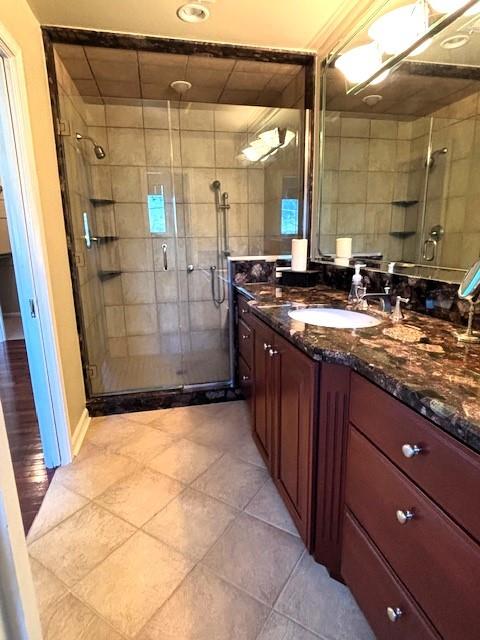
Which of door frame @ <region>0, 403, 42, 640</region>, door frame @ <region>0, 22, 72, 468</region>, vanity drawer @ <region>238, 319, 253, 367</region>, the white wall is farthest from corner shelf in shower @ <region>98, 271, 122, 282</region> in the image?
door frame @ <region>0, 403, 42, 640</region>

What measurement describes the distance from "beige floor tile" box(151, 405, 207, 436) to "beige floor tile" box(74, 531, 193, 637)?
860mm

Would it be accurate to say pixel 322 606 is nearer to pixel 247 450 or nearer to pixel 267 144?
pixel 247 450

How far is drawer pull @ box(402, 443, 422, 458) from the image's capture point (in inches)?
30.9

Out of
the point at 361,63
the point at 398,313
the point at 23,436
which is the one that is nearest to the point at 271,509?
the point at 398,313

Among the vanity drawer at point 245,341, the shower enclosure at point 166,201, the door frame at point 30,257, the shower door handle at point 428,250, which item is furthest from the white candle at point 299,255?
the door frame at point 30,257

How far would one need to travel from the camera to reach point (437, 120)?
1.49m

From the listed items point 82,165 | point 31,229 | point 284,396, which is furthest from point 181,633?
point 82,165

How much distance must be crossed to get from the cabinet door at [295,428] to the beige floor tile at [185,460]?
1.63ft

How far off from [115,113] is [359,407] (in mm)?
3162

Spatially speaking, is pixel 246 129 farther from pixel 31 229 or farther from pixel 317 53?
pixel 31 229

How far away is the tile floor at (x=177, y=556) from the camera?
3.82 ft

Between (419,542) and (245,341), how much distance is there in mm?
1534

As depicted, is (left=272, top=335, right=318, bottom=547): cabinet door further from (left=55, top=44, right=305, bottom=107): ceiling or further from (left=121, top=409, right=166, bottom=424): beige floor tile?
(left=55, top=44, right=305, bottom=107): ceiling

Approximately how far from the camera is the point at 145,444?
2.17 meters
